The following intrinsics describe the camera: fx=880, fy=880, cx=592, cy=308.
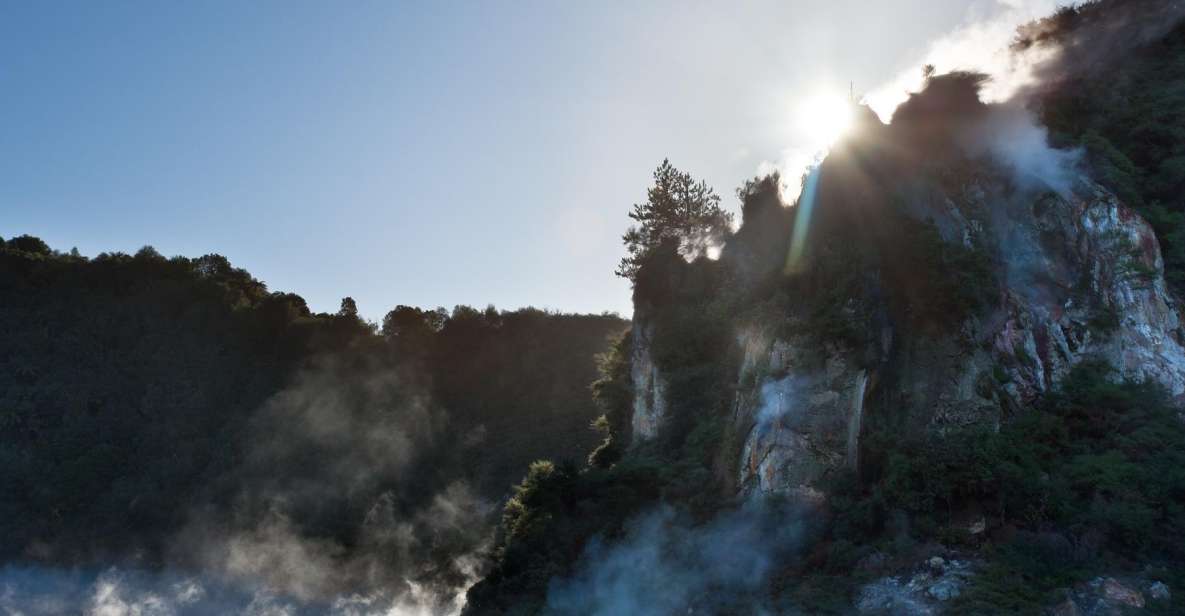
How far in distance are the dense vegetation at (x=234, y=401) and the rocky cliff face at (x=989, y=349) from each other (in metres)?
24.4

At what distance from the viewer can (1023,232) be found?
26.5m

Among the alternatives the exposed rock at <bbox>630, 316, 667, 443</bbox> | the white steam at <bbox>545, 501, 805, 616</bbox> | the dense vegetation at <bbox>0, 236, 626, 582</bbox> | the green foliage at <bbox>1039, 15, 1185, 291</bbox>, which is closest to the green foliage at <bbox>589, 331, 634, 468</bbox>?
the exposed rock at <bbox>630, 316, 667, 443</bbox>

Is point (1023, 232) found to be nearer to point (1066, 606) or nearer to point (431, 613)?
point (1066, 606)

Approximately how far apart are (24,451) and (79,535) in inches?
243

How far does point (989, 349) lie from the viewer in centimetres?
2392

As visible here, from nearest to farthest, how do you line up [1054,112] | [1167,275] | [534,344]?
1. [1167,275]
2. [1054,112]
3. [534,344]

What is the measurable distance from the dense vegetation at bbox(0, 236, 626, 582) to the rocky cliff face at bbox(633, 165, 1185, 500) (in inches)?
961

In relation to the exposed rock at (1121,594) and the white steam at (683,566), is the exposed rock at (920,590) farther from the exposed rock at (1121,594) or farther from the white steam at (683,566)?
the exposed rock at (1121,594)

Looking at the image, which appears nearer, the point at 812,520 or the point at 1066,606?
the point at 1066,606

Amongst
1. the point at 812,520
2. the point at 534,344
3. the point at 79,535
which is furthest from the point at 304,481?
the point at 812,520

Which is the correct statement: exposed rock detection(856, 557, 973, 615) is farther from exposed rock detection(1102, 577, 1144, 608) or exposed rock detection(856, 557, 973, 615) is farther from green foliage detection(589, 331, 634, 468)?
green foliage detection(589, 331, 634, 468)

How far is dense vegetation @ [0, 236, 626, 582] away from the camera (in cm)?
4275

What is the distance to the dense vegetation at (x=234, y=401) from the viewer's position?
42.8 meters

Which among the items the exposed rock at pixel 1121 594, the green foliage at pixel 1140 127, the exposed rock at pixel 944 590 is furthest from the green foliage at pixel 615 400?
the exposed rock at pixel 1121 594
